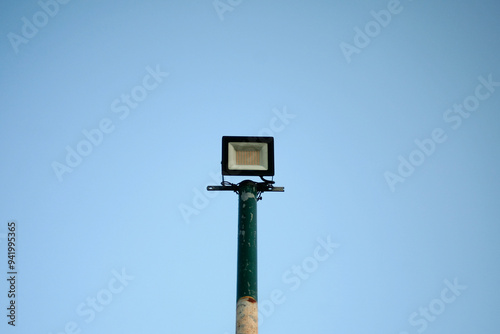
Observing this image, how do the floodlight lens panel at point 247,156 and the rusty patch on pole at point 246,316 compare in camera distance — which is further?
A: the floodlight lens panel at point 247,156

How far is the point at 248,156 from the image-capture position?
26.1ft

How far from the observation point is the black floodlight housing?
7801mm

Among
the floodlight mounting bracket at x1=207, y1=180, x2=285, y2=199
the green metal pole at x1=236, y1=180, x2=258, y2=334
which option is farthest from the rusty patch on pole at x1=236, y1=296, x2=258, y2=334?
the floodlight mounting bracket at x1=207, y1=180, x2=285, y2=199

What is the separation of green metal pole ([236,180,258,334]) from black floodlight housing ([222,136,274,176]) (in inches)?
11.9

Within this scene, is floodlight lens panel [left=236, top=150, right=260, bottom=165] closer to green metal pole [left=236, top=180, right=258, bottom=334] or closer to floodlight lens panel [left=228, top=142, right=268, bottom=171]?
floodlight lens panel [left=228, top=142, right=268, bottom=171]

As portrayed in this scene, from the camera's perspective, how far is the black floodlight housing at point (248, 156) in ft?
25.6

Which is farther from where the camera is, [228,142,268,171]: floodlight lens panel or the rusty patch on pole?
[228,142,268,171]: floodlight lens panel

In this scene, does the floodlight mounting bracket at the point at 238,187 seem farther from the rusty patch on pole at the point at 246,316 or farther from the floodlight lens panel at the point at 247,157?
the rusty patch on pole at the point at 246,316

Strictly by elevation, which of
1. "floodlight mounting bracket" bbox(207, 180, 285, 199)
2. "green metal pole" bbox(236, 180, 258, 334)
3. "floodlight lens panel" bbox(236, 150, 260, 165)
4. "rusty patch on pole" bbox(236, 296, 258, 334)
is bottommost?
"rusty patch on pole" bbox(236, 296, 258, 334)

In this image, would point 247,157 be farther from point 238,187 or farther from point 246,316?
point 246,316

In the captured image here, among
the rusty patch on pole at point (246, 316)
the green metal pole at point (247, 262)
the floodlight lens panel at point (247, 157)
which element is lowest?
the rusty patch on pole at point (246, 316)

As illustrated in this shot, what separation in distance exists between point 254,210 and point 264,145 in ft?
3.96

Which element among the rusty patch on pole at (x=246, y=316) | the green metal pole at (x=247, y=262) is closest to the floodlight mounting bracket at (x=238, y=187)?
the green metal pole at (x=247, y=262)

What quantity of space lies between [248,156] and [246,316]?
8.49ft
